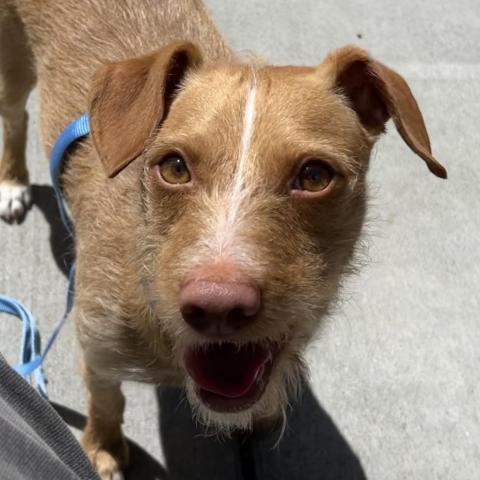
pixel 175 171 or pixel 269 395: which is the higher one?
pixel 175 171

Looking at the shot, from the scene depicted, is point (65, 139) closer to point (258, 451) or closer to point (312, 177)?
point (312, 177)

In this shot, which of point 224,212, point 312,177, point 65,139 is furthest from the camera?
point 65,139

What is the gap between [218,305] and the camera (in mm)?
1925

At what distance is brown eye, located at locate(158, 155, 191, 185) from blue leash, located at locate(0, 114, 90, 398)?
3.24ft

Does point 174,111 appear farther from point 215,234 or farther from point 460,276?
point 460,276

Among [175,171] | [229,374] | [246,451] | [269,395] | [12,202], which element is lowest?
[246,451]

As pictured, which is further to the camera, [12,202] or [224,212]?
[12,202]

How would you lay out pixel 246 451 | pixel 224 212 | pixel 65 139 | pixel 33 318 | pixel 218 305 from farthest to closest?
pixel 33 318, pixel 246 451, pixel 65 139, pixel 224 212, pixel 218 305

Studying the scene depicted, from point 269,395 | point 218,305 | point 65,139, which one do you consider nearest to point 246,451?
point 269,395

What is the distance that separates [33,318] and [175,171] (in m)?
1.79

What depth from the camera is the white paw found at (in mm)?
4195

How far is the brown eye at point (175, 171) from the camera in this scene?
2.30 m

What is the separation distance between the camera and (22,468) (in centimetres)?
180

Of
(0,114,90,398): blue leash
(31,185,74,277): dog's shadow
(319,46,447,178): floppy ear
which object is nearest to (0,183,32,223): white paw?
(31,185,74,277): dog's shadow
